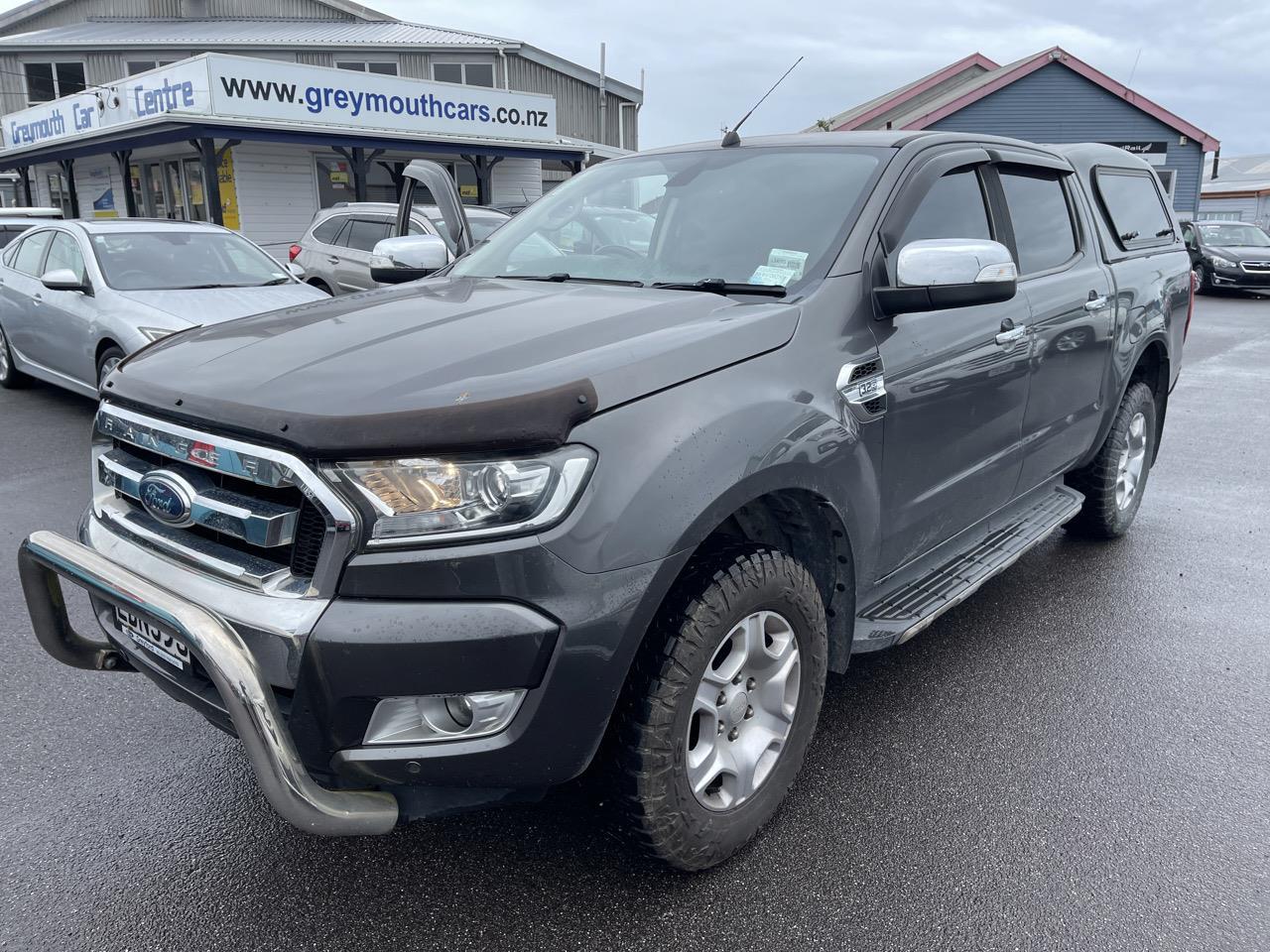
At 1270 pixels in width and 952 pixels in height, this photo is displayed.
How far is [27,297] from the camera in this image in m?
8.16

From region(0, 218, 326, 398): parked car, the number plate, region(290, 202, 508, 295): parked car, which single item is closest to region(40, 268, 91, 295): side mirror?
region(0, 218, 326, 398): parked car

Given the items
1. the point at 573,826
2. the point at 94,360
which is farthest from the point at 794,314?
the point at 94,360

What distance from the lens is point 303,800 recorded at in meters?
1.91

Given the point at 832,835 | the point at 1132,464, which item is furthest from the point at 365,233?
the point at 832,835

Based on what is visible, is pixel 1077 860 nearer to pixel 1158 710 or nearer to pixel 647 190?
pixel 1158 710

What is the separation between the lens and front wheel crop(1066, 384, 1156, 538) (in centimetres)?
458

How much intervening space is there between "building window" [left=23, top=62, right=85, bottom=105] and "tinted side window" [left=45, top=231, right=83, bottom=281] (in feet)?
82.3

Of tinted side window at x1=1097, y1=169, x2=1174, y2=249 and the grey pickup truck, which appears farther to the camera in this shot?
tinted side window at x1=1097, y1=169, x2=1174, y2=249

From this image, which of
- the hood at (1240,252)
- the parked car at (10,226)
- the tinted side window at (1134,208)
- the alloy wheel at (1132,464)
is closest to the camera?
the tinted side window at (1134,208)

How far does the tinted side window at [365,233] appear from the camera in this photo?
11.8m

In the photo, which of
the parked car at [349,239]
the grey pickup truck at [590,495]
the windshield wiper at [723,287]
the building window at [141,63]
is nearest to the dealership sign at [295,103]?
the building window at [141,63]

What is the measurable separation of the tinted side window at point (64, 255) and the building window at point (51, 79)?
25.1m

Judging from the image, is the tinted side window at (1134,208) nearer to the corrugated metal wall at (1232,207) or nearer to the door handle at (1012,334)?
the door handle at (1012,334)

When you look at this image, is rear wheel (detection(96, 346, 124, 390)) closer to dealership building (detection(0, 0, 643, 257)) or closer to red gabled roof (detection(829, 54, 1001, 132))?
dealership building (detection(0, 0, 643, 257))
